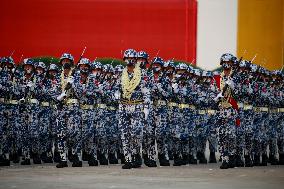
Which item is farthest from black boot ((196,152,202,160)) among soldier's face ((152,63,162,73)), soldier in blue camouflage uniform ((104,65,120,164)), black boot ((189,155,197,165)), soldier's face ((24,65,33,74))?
soldier's face ((24,65,33,74))

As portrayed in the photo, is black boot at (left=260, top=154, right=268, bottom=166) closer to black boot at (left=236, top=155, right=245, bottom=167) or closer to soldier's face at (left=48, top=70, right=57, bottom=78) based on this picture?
black boot at (left=236, top=155, right=245, bottom=167)

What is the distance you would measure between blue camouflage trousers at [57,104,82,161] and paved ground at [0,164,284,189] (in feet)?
1.32

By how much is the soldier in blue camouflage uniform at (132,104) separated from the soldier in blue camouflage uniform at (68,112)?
3.05 feet

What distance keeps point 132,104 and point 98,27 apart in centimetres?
1422

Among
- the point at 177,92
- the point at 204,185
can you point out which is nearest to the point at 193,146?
the point at 177,92

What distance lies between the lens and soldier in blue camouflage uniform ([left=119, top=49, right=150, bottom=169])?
19.6m

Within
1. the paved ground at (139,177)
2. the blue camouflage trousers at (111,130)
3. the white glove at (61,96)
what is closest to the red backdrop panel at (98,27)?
the blue camouflage trousers at (111,130)

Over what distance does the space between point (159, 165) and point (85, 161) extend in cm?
199

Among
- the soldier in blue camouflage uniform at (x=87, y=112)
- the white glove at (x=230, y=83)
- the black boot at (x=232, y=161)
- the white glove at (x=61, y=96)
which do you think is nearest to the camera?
the white glove at (x=61, y=96)

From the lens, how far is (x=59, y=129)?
19.9 m

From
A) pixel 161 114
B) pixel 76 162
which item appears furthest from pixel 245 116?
pixel 76 162

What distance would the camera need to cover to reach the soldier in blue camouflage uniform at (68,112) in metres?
19.9

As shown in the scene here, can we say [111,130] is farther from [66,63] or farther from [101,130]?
[66,63]

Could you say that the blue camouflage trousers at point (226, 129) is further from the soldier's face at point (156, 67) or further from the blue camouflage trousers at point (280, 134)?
the blue camouflage trousers at point (280, 134)
